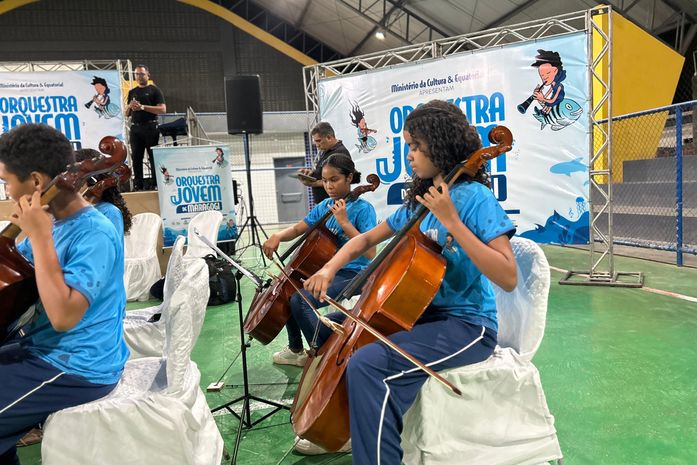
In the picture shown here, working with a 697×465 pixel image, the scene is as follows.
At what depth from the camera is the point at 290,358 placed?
3.08m

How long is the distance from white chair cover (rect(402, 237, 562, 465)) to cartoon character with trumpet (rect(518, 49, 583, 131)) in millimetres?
3355

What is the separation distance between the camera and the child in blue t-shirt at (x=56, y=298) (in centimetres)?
130

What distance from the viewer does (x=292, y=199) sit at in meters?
13.1

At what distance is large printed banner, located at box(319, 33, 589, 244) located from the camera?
4516 mm

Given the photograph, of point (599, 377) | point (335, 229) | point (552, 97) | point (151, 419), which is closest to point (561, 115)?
point (552, 97)

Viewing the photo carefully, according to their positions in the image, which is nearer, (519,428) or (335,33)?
(519,428)

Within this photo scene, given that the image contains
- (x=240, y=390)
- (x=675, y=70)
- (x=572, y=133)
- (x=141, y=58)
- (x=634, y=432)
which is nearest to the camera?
(x=634, y=432)

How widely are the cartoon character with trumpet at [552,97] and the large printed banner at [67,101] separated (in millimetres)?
5296

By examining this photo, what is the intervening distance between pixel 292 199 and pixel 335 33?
4.95 m

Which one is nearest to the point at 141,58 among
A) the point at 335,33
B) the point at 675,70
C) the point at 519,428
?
the point at 335,33

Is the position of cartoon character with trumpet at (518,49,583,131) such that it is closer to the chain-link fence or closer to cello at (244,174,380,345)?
the chain-link fence

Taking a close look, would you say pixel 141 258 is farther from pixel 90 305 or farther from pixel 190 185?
pixel 90 305

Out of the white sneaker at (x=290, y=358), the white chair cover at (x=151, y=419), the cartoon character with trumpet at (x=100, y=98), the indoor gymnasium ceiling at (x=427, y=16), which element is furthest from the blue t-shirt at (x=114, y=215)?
the indoor gymnasium ceiling at (x=427, y=16)

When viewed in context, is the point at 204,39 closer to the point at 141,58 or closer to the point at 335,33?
the point at 141,58
